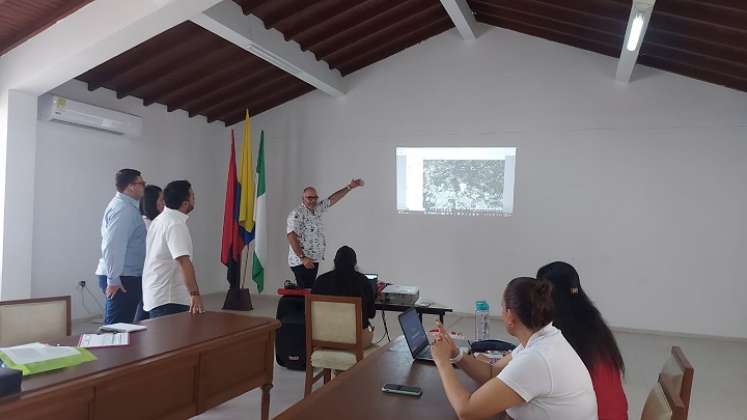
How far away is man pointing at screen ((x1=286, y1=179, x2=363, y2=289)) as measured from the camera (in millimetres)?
4980

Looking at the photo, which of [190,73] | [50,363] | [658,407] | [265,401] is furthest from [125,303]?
[190,73]

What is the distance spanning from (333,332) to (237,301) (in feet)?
12.5

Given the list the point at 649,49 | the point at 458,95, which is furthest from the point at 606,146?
the point at 458,95

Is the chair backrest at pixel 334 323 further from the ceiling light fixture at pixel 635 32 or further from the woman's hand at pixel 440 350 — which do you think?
the ceiling light fixture at pixel 635 32

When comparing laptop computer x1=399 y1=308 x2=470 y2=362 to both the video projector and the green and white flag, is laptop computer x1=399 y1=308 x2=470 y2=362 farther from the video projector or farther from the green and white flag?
the green and white flag

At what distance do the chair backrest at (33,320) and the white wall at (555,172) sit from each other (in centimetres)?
465

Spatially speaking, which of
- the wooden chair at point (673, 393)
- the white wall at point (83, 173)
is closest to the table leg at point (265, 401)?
the wooden chair at point (673, 393)

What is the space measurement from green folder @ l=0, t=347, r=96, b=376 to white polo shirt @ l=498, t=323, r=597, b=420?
59.9 inches

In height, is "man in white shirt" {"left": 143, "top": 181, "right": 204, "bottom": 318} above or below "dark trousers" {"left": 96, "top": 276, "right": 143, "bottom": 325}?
above

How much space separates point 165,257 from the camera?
2.91m

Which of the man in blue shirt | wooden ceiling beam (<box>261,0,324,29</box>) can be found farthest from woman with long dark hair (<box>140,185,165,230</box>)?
wooden ceiling beam (<box>261,0,324,29</box>)

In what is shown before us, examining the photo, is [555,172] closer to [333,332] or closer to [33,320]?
[333,332]

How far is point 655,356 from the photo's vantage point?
4789 millimetres

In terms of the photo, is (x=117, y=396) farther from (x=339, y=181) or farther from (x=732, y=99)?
(x=732, y=99)
